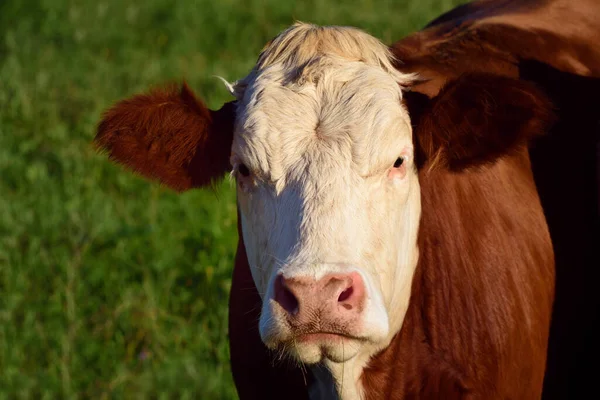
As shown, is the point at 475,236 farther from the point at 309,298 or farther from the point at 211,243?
the point at 211,243

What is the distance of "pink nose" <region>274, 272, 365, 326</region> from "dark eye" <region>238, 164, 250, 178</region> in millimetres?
592

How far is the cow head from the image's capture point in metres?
3.81

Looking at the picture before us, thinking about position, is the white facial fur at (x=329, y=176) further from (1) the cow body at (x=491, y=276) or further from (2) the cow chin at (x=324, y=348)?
(1) the cow body at (x=491, y=276)

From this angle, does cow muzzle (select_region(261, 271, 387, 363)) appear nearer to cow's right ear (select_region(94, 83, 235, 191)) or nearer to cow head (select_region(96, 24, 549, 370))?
cow head (select_region(96, 24, 549, 370))

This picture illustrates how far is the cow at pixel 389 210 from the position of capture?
392 centimetres

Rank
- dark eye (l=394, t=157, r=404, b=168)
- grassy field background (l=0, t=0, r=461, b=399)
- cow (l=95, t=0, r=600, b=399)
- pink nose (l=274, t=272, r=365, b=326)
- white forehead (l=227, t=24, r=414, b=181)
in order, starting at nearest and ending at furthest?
pink nose (l=274, t=272, r=365, b=326), cow (l=95, t=0, r=600, b=399), white forehead (l=227, t=24, r=414, b=181), dark eye (l=394, t=157, r=404, b=168), grassy field background (l=0, t=0, r=461, b=399)

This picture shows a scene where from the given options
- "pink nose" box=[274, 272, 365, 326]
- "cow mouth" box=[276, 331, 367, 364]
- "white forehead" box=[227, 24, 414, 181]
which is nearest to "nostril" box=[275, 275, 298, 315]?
"pink nose" box=[274, 272, 365, 326]

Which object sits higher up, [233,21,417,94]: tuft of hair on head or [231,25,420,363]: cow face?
[233,21,417,94]: tuft of hair on head

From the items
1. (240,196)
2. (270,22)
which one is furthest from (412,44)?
(270,22)

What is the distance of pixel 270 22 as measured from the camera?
11273 mm

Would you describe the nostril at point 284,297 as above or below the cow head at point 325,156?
below

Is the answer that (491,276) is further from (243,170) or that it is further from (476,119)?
(243,170)

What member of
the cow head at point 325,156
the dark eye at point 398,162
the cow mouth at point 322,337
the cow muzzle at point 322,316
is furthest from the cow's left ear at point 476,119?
the cow mouth at point 322,337

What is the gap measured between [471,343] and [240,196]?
3.43 ft
